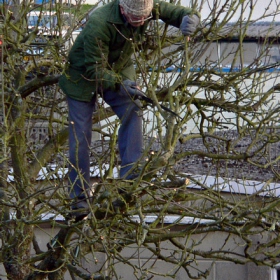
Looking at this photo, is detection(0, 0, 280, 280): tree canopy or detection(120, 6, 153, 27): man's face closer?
detection(0, 0, 280, 280): tree canopy

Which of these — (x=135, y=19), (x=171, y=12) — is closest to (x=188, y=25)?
(x=171, y=12)

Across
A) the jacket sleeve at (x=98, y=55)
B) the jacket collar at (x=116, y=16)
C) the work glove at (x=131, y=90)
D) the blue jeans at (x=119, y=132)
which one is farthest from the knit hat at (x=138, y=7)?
the blue jeans at (x=119, y=132)

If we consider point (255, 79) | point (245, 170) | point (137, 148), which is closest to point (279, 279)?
point (245, 170)

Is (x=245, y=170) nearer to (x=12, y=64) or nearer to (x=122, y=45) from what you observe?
(x=12, y=64)

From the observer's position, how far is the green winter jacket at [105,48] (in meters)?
5.02

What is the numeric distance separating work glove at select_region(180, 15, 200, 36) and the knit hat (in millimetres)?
259

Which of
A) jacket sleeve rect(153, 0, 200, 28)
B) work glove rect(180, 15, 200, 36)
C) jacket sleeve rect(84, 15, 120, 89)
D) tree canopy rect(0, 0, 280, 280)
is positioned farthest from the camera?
jacket sleeve rect(153, 0, 200, 28)

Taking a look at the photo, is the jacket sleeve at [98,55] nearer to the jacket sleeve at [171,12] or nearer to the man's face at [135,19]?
the man's face at [135,19]

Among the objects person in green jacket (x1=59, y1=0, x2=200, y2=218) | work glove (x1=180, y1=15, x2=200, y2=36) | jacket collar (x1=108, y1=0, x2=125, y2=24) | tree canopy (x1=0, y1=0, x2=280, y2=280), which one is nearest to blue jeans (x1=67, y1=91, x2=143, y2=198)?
person in green jacket (x1=59, y1=0, x2=200, y2=218)

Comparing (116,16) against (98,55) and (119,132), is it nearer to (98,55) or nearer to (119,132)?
(98,55)

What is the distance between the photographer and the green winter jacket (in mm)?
5023

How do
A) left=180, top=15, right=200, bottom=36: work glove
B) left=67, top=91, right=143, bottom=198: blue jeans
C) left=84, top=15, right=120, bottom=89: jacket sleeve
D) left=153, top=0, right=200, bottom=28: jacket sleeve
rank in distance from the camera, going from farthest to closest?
left=67, top=91, right=143, bottom=198: blue jeans
left=153, top=0, right=200, bottom=28: jacket sleeve
left=84, top=15, right=120, bottom=89: jacket sleeve
left=180, top=15, right=200, bottom=36: work glove

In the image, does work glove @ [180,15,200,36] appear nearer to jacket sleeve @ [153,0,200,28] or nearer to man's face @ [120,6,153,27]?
jacket sleeve @ [153,0,200,28]

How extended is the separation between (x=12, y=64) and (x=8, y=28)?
1.15 feet
